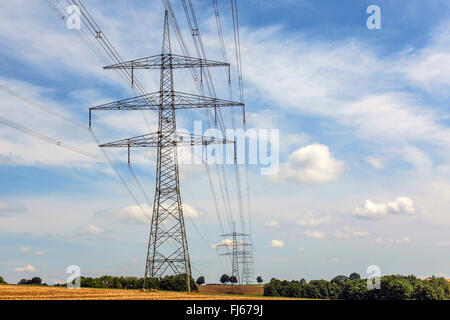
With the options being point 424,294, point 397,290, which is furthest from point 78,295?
point 424,294

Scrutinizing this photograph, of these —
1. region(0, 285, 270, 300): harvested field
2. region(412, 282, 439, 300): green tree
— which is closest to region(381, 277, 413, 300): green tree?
region(412, 282, 439, 300): green tree

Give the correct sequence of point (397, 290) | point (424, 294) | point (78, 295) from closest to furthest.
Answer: point (78, 295)
point (397, 290)
point (424, 294)

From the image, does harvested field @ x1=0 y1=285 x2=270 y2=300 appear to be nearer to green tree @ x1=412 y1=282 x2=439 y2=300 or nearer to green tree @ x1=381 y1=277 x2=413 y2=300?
green tree @ x1=381 y1=277 x2=413 y2=300

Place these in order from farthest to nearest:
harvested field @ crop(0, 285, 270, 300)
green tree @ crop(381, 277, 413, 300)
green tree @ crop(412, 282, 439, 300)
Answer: green tree @ crop(412, 282, 439, 300) < green tree @ crop(381, 277, 413, 300) < harvested field @ crop(0, 285, 270, 300)

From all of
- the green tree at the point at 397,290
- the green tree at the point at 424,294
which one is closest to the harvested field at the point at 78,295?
the green tree at the point at 397,290

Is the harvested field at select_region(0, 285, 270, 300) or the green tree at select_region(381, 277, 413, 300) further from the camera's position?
the green tree at select_region(381, 277, 413, 300)

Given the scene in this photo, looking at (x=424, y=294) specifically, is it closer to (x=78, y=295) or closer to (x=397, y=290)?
(x=397, y=290)

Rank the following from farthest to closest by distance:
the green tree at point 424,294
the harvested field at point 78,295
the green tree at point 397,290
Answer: the green tree at point 424,294
the green tree at point 397,290
the harvested field at point 78,295

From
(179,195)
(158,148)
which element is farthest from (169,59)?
(179,195)

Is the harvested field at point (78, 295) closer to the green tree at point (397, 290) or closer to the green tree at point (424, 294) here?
the green tree at point (397, 290)

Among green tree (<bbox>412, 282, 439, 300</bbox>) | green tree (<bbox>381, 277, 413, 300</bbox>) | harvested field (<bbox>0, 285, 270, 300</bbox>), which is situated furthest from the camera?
green tree (<bbox>412, 282, 439, 300</bbox>)
